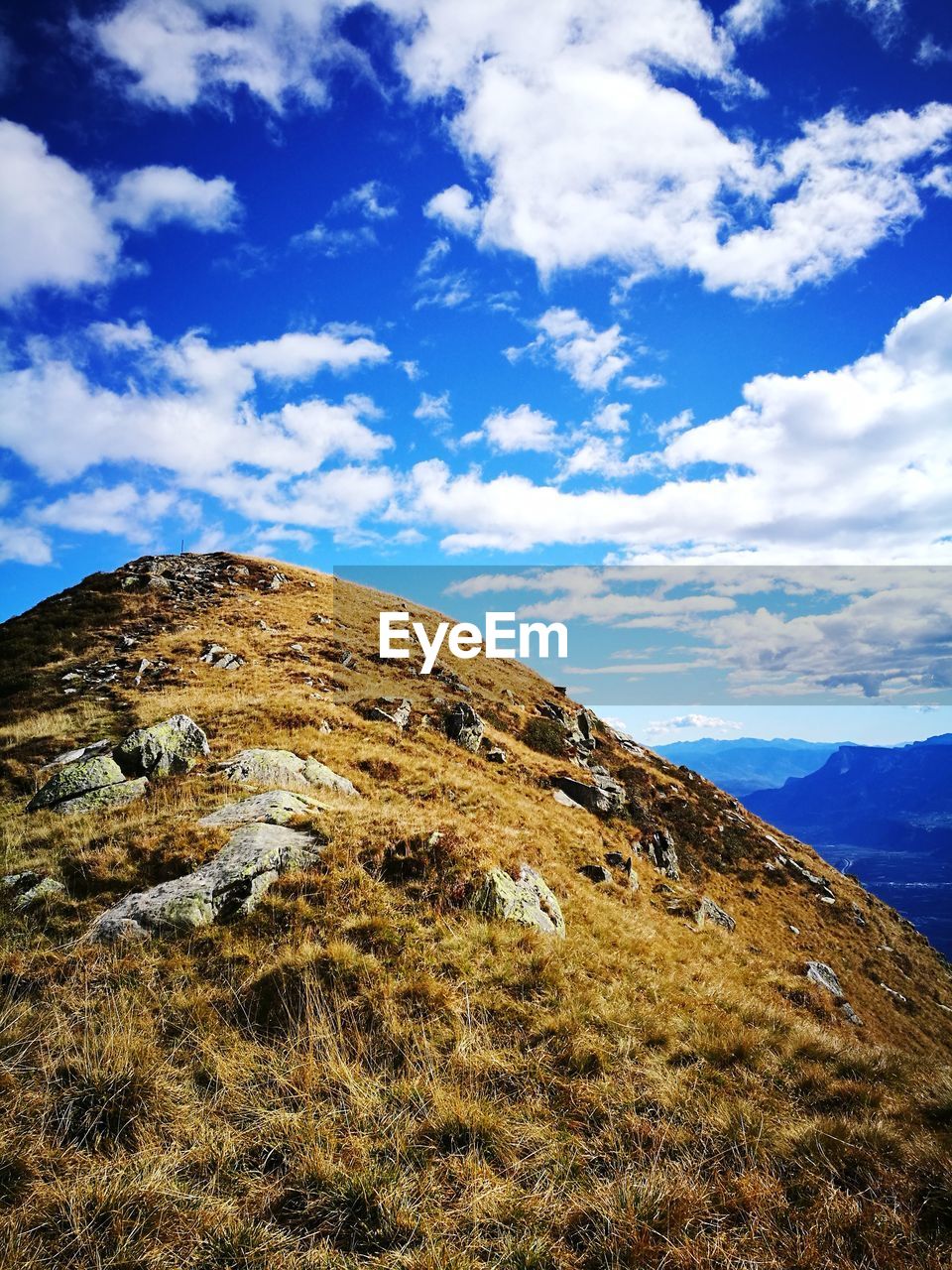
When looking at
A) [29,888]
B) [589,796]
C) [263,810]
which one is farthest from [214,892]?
[589,796]

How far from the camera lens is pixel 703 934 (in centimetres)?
1644

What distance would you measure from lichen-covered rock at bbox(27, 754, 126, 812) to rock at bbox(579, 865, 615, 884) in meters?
14.4

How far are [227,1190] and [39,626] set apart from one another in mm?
42660

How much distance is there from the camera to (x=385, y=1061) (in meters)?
6.22

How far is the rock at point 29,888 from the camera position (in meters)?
9.76

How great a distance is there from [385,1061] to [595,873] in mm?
14151

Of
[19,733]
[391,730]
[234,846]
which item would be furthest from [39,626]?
[234,846]

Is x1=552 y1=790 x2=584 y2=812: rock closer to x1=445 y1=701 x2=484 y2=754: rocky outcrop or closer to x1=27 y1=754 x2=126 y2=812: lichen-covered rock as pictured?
x1=445 y1=701 x2=484 y2=754: rocky outcrop

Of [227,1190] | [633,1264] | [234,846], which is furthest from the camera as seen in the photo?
[234,846]

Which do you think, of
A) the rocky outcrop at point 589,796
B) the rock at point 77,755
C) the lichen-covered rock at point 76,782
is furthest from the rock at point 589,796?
the lichen-covered rock at point 76,782

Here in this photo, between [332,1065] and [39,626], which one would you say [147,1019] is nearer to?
[332,1065]

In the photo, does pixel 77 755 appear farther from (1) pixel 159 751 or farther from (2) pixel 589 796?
(2) pixel 589 796

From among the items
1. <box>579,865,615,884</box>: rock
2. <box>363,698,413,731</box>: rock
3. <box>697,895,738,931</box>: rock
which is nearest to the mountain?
<box>579,865,615,884</box>: rock

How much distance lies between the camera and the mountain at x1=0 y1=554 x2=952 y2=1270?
4.38 meters
